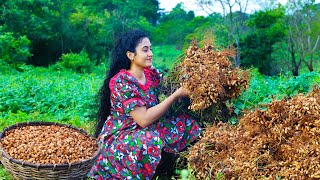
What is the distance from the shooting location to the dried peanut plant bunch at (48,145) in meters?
2.89

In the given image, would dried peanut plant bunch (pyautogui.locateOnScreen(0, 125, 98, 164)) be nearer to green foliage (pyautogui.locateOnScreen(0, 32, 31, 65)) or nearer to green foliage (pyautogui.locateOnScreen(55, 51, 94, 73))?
green foliage (pyautogui.locateOnScreen(0, 32, 31, 65))

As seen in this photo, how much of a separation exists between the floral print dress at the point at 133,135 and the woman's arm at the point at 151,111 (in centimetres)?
4

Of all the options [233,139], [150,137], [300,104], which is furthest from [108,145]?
[300,104]

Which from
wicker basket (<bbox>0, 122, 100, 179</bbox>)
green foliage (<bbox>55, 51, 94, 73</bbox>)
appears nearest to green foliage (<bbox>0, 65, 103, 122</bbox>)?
wicker basket (<bbox>0, 122, 100, 179</bbox>)

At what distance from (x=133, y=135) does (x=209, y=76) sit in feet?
2.20

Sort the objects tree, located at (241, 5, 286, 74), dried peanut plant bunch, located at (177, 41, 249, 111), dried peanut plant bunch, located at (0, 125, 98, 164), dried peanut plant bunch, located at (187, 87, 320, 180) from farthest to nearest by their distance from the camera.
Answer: tree, located at (241, 5, 286, 74), dried peanut plant bunch, located at (177, 41, 249, 111), dried peanut plant bunch, located at (0, 125, 98, 164), dried peanut plant bunch, located at (187, 87, 320, 180)

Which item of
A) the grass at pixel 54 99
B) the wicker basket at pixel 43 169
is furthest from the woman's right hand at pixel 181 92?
the grass at pixel 54 99

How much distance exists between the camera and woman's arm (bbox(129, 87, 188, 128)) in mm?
3297

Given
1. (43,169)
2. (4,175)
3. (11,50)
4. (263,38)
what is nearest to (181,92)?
(43,169)

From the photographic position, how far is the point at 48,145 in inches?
119

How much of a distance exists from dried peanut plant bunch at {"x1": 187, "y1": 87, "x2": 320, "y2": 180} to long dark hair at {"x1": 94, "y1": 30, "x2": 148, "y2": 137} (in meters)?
0.87

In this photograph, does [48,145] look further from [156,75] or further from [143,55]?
[156,75]

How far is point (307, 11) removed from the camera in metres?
29.3

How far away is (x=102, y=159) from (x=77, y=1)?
24132 mm
